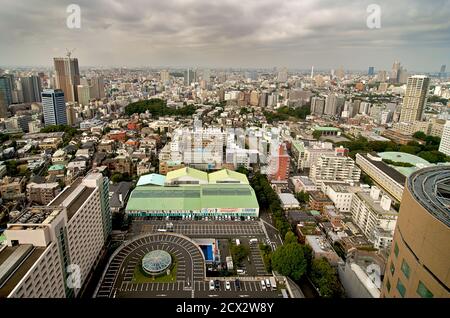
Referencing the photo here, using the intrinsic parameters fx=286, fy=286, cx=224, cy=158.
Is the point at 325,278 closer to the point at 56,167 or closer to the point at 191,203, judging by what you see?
the point at 191,203

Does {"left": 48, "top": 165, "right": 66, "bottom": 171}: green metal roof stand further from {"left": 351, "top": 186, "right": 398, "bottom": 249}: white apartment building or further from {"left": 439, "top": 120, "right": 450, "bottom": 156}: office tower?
{"left": 439, "top": 120, "right": 450, "bottom": 156}: office tower

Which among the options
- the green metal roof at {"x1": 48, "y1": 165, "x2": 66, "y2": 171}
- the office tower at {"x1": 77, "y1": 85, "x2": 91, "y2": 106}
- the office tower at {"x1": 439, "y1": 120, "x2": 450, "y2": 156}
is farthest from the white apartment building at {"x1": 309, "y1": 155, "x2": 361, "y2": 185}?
the office tower at {"x1": 77, "y1": 85, "x2": 91, "y2": 106}

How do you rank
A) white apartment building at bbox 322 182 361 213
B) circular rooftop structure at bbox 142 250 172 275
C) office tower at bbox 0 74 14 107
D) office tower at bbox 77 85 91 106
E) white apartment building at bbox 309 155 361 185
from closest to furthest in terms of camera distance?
circular rooftop structure at bbox 142 250 172 275
white apartment building at bbox 322 182 361 213
white apartment building at bbox 309 155 361 185
office tower at bbox 0 74 14 107
office tower at bbox 77 85 91 106

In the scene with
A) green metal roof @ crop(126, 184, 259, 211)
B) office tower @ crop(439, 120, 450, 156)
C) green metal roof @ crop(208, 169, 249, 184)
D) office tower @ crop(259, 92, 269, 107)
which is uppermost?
office tower @ crop(259, 92, 269, 107)

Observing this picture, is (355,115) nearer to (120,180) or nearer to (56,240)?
(120,180)

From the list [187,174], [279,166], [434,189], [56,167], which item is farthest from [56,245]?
[279,166]

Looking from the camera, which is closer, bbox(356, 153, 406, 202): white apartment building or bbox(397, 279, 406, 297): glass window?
bbox(397, 279, 406, 297): glass window

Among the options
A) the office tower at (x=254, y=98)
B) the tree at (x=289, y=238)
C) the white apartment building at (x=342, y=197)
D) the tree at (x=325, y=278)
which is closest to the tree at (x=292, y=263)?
the tree at (x=325, y=278)

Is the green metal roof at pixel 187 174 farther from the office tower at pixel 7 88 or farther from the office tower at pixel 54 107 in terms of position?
the office tower at pixel 7 88
